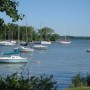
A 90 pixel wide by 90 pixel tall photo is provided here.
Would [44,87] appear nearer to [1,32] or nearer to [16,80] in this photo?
[16,80]

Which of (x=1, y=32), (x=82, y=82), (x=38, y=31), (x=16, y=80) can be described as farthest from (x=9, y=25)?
(x=38, y=31)

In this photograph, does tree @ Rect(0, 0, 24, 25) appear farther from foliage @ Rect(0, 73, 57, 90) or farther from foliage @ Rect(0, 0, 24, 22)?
foliage @ Rect(0, 73, 57, 90)

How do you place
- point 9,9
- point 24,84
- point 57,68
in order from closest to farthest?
point 9,9 → point 24,84 → point 57,68

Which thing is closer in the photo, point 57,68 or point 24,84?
point 24,84

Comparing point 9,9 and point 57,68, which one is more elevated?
point 9,9

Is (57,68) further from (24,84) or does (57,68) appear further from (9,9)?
(9,9)

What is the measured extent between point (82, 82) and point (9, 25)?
27.9ft

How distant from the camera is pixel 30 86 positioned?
443 inches

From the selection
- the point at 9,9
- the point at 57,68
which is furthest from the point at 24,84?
the point at 57,68

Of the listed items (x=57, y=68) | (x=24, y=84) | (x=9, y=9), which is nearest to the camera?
(x=9, y=9)

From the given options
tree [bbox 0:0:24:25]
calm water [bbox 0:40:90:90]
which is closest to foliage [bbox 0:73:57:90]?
tree [bbox 0:0:24:25]

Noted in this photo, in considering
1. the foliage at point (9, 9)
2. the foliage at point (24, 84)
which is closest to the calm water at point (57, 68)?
the foliage at point (24, 84)

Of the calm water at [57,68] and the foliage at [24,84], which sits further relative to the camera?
the calm water at [57,68]

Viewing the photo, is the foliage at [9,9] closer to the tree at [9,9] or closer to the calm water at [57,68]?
the tree at [9,9]
